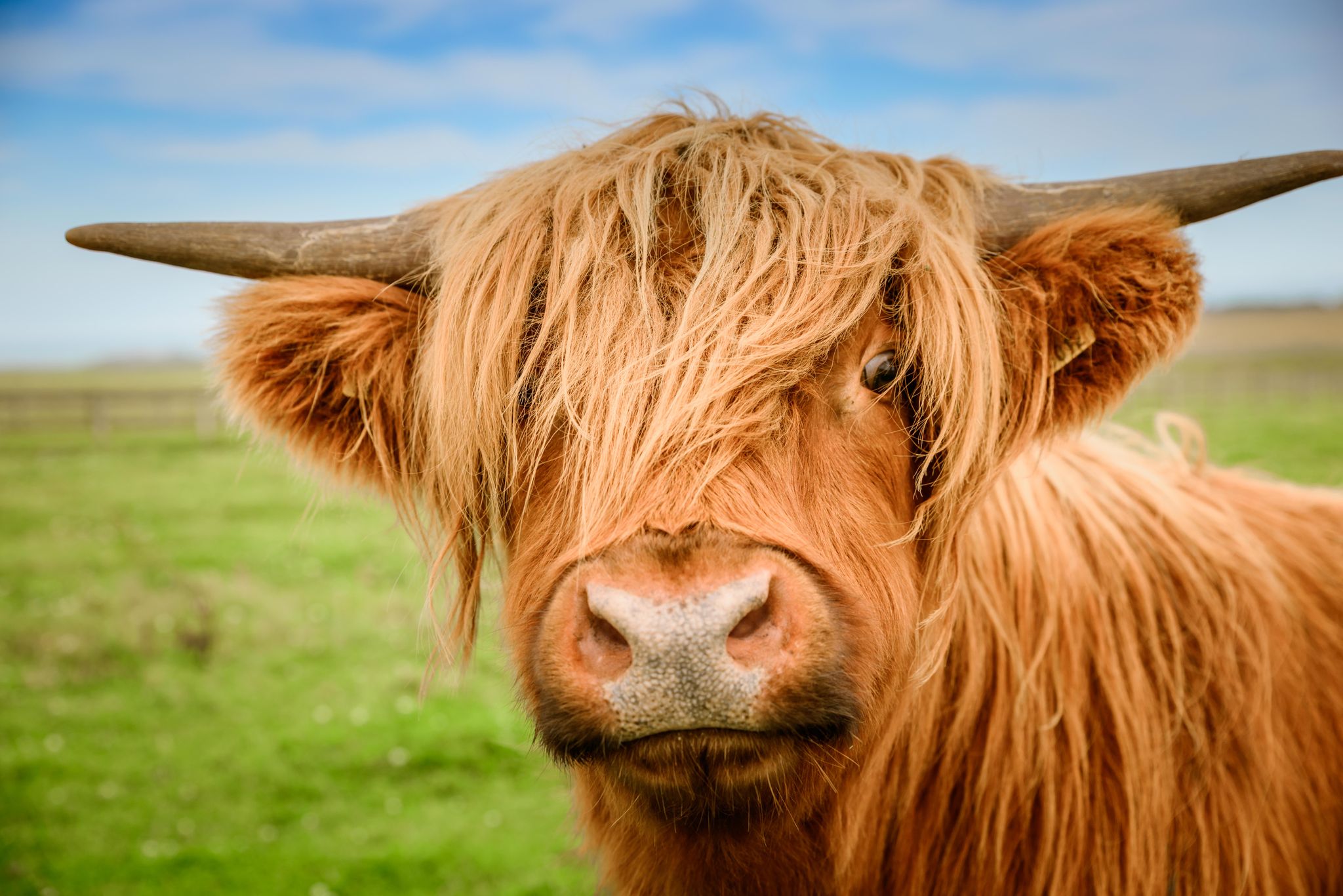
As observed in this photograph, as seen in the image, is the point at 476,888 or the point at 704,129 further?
the point at 476,888

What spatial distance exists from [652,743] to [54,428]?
31.2 m

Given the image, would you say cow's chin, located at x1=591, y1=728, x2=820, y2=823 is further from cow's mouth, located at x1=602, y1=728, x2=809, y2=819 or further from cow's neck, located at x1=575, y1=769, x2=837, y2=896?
cow's neck, located at x1=575, y1=769, x2=837, y2=896

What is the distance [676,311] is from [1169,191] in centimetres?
109

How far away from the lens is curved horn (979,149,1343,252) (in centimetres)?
176

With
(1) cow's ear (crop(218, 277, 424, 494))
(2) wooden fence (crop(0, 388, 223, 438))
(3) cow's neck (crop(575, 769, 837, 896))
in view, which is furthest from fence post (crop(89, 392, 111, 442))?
(3) cow's neck (crop(575, 769, 837, 896))

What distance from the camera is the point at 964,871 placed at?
6.88 ft

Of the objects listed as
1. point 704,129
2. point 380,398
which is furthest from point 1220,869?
point 380,398

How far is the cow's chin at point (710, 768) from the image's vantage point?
139 centimetres

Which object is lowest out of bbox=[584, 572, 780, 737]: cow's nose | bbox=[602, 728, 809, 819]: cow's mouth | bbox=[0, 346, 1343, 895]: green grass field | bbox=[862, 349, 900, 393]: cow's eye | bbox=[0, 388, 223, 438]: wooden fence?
bbox=[0, 346, 1343, 895]: green grass field

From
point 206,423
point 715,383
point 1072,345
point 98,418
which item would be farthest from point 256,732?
point 98,418

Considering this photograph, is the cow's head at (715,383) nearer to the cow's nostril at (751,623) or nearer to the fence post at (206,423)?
the cow's nostril at (751,623)

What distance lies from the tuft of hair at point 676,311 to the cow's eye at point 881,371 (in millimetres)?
47

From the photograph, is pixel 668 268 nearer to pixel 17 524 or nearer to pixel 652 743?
pixel 652 743

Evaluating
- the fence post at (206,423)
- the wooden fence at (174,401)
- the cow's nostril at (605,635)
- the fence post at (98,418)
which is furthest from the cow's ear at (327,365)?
the fence post at (98,418)
